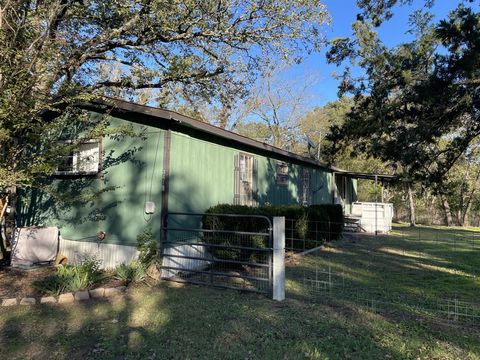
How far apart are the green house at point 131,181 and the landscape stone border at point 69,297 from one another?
126cm

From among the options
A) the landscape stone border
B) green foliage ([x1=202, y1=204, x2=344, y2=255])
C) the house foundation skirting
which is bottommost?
the landscape stone border

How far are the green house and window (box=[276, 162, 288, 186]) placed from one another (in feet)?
9.85

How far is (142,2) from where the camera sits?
8188 millimetres

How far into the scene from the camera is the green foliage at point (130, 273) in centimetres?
623

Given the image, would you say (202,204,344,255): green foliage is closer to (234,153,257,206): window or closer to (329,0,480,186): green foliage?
(234,153,257,206): window

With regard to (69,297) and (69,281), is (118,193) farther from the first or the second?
(69,297)

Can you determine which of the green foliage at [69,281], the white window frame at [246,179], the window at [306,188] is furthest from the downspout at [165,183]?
the window at [306,188]

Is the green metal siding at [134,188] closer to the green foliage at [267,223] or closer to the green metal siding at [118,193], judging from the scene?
the green metal siding at [118,193]

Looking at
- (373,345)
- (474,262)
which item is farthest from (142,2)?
(474,262)

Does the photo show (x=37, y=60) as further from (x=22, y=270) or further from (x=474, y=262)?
(x=474, y=262)

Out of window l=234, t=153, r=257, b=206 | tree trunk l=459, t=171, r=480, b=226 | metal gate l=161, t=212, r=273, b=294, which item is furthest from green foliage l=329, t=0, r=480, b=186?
tree trunk l=459, t=171, r=480, b=226

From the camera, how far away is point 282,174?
12.3 meters

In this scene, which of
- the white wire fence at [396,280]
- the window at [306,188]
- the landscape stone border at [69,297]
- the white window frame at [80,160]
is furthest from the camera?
the window at [306,188]

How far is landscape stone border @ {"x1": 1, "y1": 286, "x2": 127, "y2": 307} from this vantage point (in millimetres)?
5289
